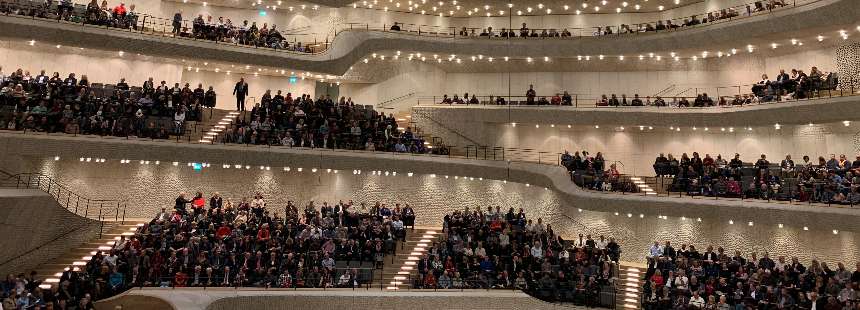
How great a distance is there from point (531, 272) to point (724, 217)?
19.1ft

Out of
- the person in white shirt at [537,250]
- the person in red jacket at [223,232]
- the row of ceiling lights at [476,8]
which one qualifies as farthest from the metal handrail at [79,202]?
the row of ceiling lights at [476,8]

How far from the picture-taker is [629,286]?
18.4 metres

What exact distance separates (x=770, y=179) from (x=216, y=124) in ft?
56.3

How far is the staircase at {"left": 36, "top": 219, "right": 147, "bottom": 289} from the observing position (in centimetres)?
1602

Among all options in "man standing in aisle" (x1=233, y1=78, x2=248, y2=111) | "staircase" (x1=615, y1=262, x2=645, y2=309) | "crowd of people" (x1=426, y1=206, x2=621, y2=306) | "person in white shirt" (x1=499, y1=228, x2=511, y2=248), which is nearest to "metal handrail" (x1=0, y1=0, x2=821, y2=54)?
"man standing in aisle" (x1=233, y1=78, x2=248, y2=111)

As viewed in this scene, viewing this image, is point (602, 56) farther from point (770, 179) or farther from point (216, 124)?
point (216, 124)

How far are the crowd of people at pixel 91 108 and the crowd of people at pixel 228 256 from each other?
10.4 feet

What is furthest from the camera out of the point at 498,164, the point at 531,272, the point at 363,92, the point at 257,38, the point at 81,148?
the point at 363,92

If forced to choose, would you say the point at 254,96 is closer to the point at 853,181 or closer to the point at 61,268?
the point at 61,268

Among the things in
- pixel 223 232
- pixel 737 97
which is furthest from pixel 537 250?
pixel 737 97

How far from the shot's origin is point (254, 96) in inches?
1085

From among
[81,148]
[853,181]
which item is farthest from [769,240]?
[81,148]

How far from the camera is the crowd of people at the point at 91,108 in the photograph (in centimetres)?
1862

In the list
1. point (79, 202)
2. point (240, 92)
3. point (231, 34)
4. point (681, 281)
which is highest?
point (231, 34)
